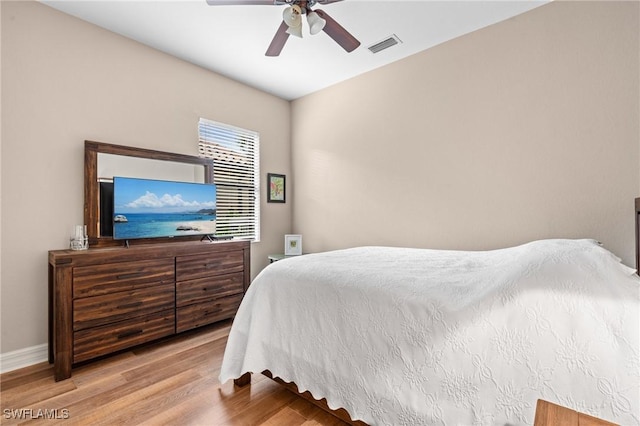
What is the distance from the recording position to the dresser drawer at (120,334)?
218 cm

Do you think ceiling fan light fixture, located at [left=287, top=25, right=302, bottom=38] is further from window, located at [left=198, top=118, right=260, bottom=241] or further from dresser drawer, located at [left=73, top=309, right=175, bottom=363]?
dresser drawer, located at [left=73, top=309, right=175, bottom=363]

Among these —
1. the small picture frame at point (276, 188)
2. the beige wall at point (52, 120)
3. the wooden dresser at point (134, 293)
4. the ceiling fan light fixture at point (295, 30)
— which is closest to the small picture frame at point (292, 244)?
the small picture frame at point (276, 188)

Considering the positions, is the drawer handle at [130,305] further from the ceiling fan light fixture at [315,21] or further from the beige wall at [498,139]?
the ceiling fan light fixture at [315,21]

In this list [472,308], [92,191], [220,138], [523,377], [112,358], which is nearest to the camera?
[523,377]

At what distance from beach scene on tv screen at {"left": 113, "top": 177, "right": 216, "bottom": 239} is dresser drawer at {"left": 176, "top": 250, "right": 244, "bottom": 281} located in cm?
36

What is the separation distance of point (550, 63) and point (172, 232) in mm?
3622

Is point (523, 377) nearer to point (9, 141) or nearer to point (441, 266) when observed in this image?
point (441, 266)

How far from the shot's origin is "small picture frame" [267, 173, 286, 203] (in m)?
4.12

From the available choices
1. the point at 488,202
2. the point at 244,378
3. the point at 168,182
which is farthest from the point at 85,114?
the point at 488,202

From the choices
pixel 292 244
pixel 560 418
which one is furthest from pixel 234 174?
pixel 560 418

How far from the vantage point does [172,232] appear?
2.96 m

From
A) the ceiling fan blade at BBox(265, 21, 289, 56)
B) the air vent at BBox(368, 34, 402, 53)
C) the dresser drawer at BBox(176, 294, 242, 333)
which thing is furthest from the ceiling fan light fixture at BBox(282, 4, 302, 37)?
the dresser drawer at BBox(176, 294, 242, 333)

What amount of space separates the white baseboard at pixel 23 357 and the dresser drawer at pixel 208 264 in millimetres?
1079

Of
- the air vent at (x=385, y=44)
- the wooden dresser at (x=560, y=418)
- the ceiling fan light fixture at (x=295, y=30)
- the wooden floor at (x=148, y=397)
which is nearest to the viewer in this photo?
the wooden dresser at (x=560, y=418)
